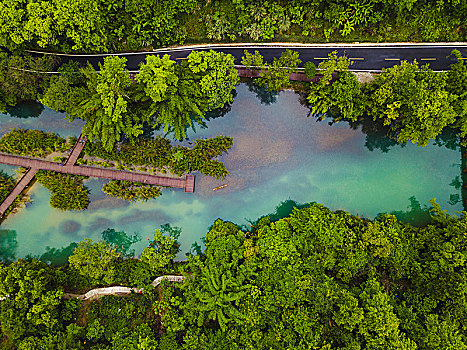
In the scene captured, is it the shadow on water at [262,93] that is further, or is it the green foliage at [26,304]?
the shadow on water at [262,93]

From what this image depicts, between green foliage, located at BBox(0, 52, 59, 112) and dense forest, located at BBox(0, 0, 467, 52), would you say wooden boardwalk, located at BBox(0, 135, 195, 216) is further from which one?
dense forest, located at BBox(0, 0, 467, 52)

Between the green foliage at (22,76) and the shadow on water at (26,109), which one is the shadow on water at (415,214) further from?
the shadow on water at (26,109)

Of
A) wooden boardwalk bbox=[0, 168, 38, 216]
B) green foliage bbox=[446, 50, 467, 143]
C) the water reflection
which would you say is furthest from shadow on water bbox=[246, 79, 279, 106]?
wooden boardwalk bbox=[0, 168, 38, 216]

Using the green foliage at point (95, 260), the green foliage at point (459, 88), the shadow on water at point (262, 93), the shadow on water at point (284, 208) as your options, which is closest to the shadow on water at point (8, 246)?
the green foliage at point (95, 260)

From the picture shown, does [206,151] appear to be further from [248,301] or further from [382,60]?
[382,60]

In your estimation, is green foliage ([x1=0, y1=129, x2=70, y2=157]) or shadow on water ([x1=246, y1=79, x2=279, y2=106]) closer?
green foliage ([x1=0, y1=129, x2=70, y2=157])

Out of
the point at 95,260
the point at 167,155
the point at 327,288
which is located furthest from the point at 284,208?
the point at 95,260
